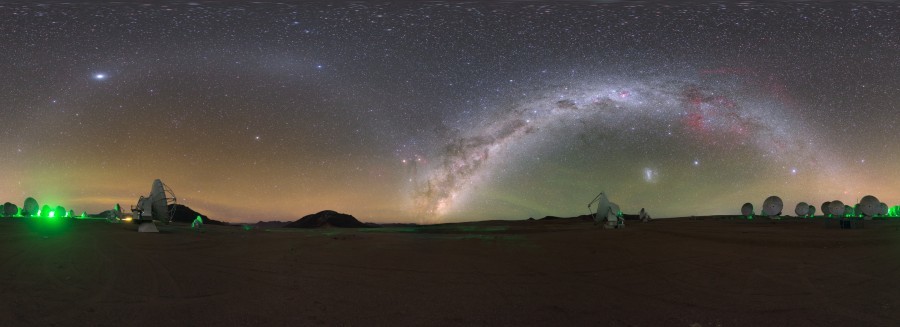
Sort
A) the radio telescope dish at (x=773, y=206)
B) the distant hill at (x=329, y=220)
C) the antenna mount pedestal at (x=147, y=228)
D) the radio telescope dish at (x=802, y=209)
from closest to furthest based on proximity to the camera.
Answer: the antenna mount pedestal at (x=147, y=228) < the radio telescope dish at (x=773, y=206) < the radio telescope dish at (x=802, y=209) < the distant hill at (x=329, y=220)

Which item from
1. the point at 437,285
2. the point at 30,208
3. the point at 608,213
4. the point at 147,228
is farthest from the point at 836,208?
the point at 30,208

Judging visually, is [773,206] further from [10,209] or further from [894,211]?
[10,209]

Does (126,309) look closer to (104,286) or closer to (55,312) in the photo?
(55,312)

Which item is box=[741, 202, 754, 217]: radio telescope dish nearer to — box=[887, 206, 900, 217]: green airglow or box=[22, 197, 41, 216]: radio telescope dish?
box=[887, 206, 900, 217]: green airglow

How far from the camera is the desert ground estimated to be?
9570mm

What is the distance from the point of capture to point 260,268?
14.7 meters

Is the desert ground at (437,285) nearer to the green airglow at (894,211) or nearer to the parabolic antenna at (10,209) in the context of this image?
the parabolic antenna at (10,209)

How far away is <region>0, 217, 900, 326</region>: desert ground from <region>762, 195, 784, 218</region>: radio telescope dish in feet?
147

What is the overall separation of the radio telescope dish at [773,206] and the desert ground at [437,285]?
44666 millimetres

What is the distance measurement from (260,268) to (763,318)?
42.2 ft

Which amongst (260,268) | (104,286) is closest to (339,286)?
(260,268)

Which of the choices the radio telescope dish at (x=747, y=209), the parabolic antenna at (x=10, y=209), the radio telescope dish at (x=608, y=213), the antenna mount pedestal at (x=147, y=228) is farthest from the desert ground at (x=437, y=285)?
the radio telescope dish at (x=747, y=209)

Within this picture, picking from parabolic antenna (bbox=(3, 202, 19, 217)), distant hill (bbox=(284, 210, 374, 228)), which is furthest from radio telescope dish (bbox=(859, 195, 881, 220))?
parabolic antenna (bbox=(3, 202, 19, 217))

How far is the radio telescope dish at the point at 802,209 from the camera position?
7136 cm
